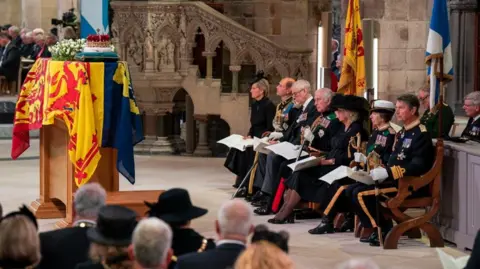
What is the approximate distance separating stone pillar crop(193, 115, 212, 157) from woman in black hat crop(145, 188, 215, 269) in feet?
36.5

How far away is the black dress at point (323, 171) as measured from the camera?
452 inches

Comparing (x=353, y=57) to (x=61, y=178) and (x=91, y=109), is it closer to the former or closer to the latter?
(x=91, y=109)

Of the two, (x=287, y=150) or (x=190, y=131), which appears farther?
(x=190, y=131)

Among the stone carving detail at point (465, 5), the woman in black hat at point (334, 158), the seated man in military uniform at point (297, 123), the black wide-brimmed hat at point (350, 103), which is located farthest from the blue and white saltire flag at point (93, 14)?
the stone carving detail at point (465, 5)

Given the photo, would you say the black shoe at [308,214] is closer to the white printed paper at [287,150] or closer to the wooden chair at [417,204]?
the white printed paper at [287,150]

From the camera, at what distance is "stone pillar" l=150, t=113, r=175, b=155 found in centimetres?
1778

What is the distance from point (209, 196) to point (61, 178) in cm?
246

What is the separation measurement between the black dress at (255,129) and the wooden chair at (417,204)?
3331 millimetres

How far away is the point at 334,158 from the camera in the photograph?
38.1 ft

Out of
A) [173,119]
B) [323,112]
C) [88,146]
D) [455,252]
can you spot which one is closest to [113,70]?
[88,146]

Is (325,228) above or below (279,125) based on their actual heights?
below

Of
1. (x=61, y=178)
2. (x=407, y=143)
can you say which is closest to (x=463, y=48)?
(x=407, y=143)

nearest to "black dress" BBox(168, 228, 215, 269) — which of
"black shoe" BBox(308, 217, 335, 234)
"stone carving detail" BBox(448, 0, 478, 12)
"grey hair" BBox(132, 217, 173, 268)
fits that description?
"grey hair" BBox(132, 217, 173, 268)

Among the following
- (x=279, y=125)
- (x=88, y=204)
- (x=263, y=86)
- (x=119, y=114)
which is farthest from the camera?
(x=263, y=86)
